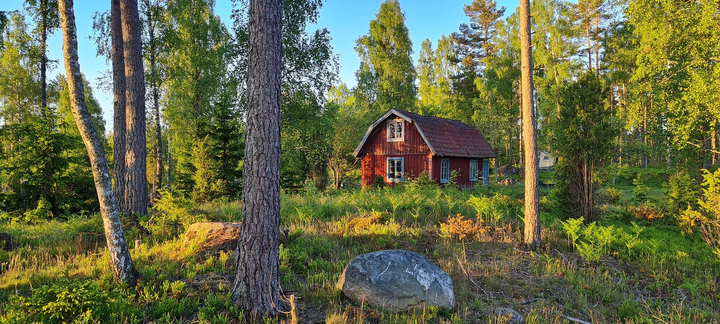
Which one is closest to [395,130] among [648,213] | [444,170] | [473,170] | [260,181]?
[444,170]

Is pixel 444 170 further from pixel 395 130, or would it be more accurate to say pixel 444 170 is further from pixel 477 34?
pixel 477 34

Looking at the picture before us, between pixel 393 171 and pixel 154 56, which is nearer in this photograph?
pixel 154 56

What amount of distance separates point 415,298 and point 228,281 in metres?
2.75

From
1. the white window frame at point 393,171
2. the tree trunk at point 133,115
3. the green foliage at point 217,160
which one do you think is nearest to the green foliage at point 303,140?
the green foliage at point 217,160

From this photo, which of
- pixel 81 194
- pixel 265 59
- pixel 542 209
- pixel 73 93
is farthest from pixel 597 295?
pixel 81 194

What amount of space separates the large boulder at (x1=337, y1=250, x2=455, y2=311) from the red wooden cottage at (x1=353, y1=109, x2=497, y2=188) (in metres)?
14.7

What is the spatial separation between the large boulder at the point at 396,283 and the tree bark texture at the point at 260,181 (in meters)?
1.20

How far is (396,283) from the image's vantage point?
4.89m

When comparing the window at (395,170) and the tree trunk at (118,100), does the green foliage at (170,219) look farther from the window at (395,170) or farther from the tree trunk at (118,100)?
the window at (395,170)

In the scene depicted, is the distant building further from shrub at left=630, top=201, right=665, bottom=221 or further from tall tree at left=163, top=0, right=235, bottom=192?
tall tree at left=163, top=0, right=235, bottom=192

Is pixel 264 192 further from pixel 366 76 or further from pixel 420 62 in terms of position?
pixel 420 62

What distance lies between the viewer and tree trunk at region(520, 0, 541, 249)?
8211 millimetres

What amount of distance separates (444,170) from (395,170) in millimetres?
3072

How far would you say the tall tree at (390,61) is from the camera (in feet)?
92.5
